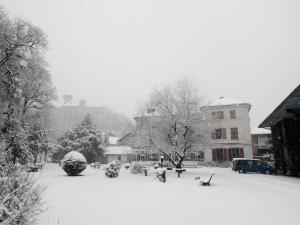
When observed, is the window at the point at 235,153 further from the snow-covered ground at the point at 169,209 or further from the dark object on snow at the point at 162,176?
the snow-covered ground at the point at 169,209

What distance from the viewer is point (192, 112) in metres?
26.1

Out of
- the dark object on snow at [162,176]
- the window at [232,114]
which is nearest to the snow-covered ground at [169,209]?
the dark object on snow at [162,176]

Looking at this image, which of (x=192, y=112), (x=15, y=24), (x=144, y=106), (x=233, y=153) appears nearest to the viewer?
(x=15, y=24)

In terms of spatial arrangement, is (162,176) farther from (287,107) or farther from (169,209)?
(287,107)

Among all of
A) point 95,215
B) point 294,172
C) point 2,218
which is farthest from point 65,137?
point 2,218

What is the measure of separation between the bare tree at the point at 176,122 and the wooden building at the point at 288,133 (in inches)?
285

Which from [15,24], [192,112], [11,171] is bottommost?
[11,171]

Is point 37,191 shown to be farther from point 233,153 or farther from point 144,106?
point 233,153

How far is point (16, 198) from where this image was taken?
439cm

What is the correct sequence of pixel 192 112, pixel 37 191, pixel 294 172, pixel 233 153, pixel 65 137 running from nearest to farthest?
pixel 37 191
pixel 294 172
pixel 192 112
pixel 233 153
pixel 65 137

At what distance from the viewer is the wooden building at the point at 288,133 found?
66.9 ft

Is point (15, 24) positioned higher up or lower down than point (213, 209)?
higher up

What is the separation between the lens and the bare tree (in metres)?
25.5

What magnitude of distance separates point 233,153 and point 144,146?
2103cm
